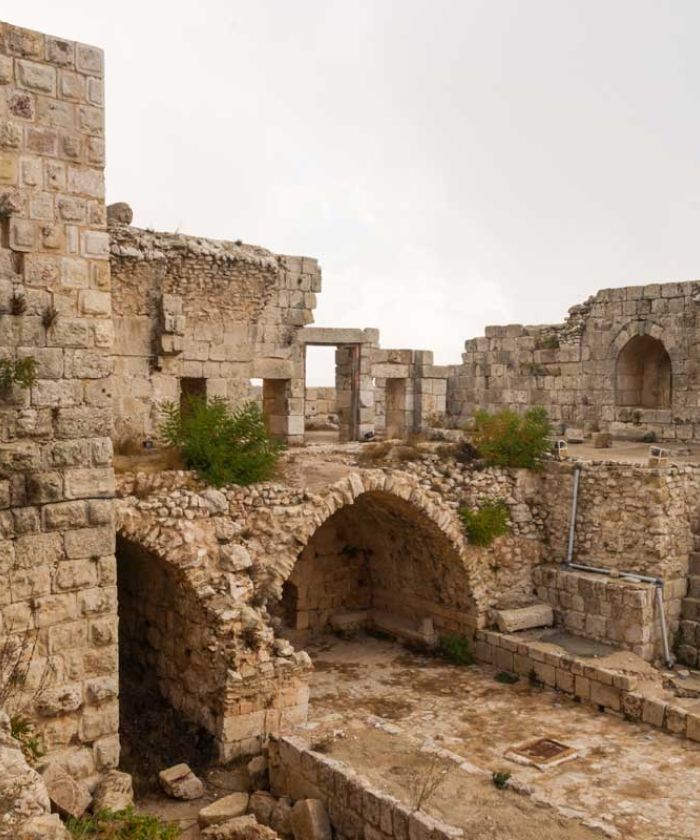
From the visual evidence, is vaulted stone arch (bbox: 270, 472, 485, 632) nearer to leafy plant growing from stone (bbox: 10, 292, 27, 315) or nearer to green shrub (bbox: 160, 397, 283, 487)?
green shrub (bbox: 160, 397, 283, 487)

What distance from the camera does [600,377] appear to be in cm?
1681

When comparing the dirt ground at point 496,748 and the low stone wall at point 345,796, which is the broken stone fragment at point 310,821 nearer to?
the low stone wall at point 345,796

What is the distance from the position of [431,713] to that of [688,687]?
10.5 feet

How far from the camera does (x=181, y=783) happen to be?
28.6 ft

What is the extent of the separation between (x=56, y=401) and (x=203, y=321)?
5.86 m

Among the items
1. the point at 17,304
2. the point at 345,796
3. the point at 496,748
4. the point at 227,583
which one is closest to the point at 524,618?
the point at 496,748

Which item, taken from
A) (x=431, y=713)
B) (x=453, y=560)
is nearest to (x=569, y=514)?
(x=453, y=560)

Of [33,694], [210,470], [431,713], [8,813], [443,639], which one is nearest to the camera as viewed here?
[8,813]

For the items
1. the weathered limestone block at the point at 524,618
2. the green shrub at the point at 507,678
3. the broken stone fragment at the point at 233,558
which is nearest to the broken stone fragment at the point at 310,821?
the broken stone fragment at the point at 233,558

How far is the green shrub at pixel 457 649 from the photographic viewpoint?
1271 cm

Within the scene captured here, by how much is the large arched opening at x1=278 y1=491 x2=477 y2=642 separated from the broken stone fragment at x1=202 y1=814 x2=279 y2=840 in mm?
5531

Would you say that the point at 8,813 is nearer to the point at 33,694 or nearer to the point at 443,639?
the point at 33,694

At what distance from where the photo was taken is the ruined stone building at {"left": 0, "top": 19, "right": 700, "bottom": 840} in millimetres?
7207

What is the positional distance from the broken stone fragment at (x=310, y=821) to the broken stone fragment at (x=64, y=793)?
1.92m
